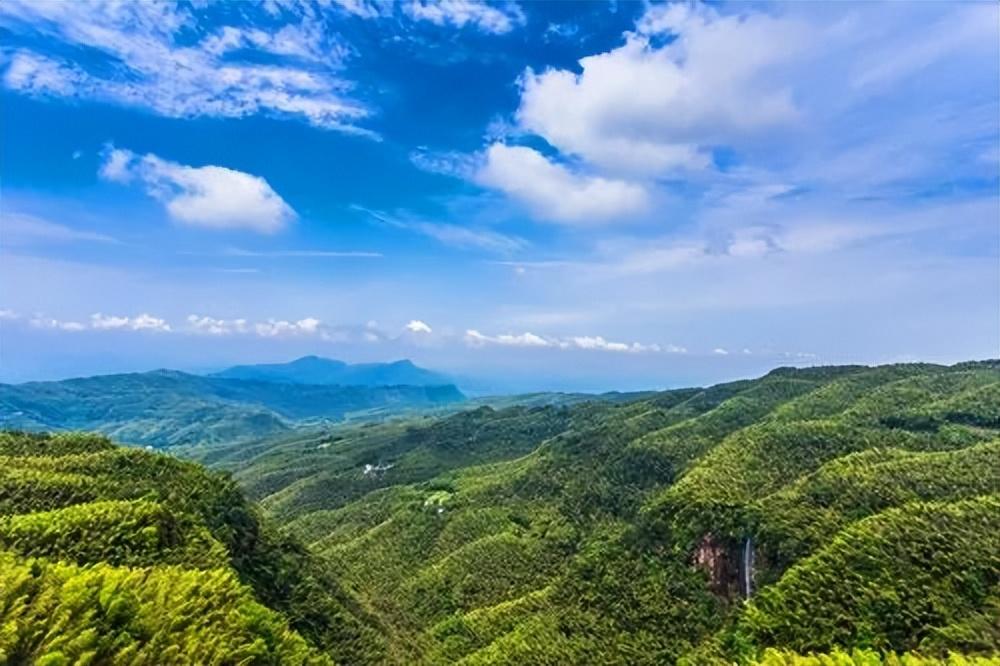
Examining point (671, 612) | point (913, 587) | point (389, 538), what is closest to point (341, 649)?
point (671, 612)

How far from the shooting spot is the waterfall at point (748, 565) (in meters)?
58.2

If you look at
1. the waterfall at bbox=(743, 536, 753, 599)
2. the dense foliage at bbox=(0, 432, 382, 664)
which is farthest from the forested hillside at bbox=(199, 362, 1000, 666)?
the dense foliage at bbox=(0, 432, 382, 664)

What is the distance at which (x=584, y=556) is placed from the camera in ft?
238

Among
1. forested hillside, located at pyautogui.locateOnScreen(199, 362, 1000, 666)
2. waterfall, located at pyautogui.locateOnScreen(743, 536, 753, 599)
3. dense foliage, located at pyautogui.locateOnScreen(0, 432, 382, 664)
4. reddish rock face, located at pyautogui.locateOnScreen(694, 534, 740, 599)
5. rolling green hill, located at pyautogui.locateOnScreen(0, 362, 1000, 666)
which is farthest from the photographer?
reddish rock face, located at pyautogui.locateOnScreen(694, 534, 740, 599)

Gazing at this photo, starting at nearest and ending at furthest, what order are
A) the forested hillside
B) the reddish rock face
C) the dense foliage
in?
the dense foliage
the forested hillside
the reddish rock face

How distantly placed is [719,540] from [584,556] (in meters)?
16.7

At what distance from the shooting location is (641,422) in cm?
13625

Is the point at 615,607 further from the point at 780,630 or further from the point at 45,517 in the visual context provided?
the point at 45,517

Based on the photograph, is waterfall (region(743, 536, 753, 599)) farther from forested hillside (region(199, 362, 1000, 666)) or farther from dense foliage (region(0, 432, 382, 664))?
dense foliage (region(0, 432, 382, 664))

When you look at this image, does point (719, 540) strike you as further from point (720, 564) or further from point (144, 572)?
point (144, 572)

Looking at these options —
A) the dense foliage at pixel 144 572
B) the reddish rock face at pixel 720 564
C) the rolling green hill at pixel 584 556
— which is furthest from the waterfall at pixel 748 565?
the dense foliage at pixel 144 572

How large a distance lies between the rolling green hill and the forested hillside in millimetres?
234

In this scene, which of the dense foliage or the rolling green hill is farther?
the rolling green hill

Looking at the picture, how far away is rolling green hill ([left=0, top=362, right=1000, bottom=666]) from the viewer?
31422 mm
